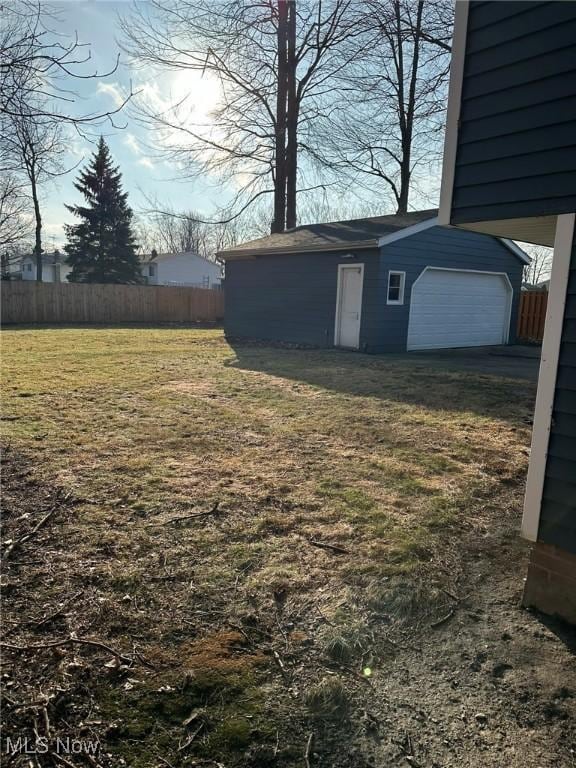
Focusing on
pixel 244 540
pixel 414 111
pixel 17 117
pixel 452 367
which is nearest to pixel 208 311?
pixel 414 111

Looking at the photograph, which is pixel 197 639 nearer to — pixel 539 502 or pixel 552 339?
pixel 539 502

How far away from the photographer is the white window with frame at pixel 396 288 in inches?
491

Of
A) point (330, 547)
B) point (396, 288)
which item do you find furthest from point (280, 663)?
point (396, 288)

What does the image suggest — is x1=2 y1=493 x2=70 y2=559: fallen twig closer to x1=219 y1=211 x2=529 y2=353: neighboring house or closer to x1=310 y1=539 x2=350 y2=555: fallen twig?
x1=310 y1=539 x2=350 y2=555: fallen twig

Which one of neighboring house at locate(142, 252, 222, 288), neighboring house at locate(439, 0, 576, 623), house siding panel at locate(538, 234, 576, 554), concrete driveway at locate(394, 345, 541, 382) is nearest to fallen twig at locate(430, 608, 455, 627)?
neighboring house at locate(439, 0, 576, 623)

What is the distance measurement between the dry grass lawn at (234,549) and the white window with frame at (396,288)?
243 inches

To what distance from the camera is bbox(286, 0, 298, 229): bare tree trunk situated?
18812 millimetres

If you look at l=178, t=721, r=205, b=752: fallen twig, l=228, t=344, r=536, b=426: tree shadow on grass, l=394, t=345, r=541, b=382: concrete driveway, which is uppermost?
l=394, t=345, r=541, b=382: concrete driveway

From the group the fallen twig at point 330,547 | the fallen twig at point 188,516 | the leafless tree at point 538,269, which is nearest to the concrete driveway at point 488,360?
the fallen twig at point 330,547

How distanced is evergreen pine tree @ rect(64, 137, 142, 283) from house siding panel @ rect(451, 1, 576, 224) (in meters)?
31.3

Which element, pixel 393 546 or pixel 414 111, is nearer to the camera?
pixel 393 546

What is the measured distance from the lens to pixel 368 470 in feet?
14.3

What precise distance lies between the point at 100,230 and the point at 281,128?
1574 centimetres

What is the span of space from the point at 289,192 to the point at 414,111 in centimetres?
588
